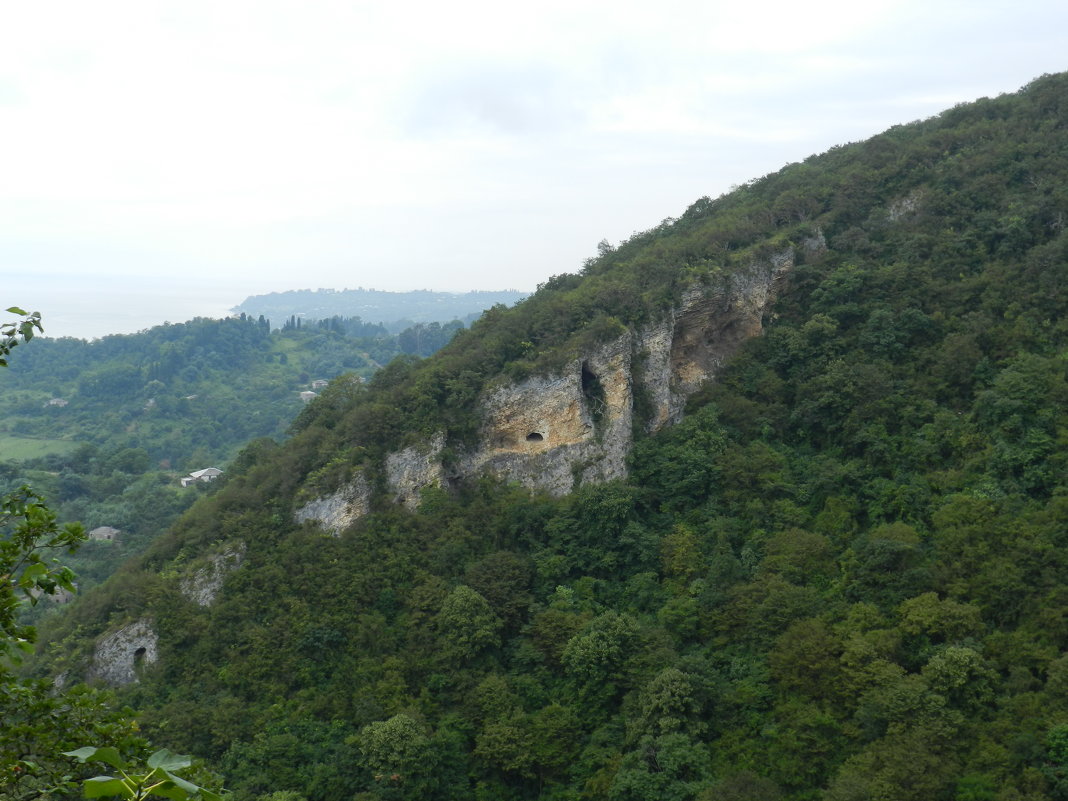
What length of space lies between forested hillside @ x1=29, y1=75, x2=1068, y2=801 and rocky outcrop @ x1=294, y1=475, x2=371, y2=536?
0.72ft

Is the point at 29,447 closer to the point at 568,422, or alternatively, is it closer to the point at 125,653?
the point at 125,653

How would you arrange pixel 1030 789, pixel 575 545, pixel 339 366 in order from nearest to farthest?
pixel 1030 789 < pixel 575 545 < pixel 339 366

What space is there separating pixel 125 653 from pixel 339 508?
237 inches

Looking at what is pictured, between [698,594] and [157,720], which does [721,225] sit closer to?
[698,594]

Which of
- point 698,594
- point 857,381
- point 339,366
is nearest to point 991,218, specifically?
point 857,381

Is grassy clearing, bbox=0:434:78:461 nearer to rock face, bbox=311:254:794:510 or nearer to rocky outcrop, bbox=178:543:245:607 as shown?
rocky outcrop, bbox=178:543:245:607

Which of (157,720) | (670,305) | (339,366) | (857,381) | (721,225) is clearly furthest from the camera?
(339,366)

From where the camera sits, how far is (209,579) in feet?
62.2

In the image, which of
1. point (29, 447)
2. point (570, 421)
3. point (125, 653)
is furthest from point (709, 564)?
point (29, 447)

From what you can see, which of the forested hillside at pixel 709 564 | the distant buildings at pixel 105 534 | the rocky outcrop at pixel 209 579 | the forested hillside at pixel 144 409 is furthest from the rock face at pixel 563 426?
the distant buildings at pixel 105 534

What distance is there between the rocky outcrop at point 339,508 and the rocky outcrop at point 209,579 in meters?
2.01

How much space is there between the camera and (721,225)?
90.0 feet

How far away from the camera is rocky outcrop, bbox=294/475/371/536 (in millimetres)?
19938

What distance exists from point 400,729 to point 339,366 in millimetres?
67573
